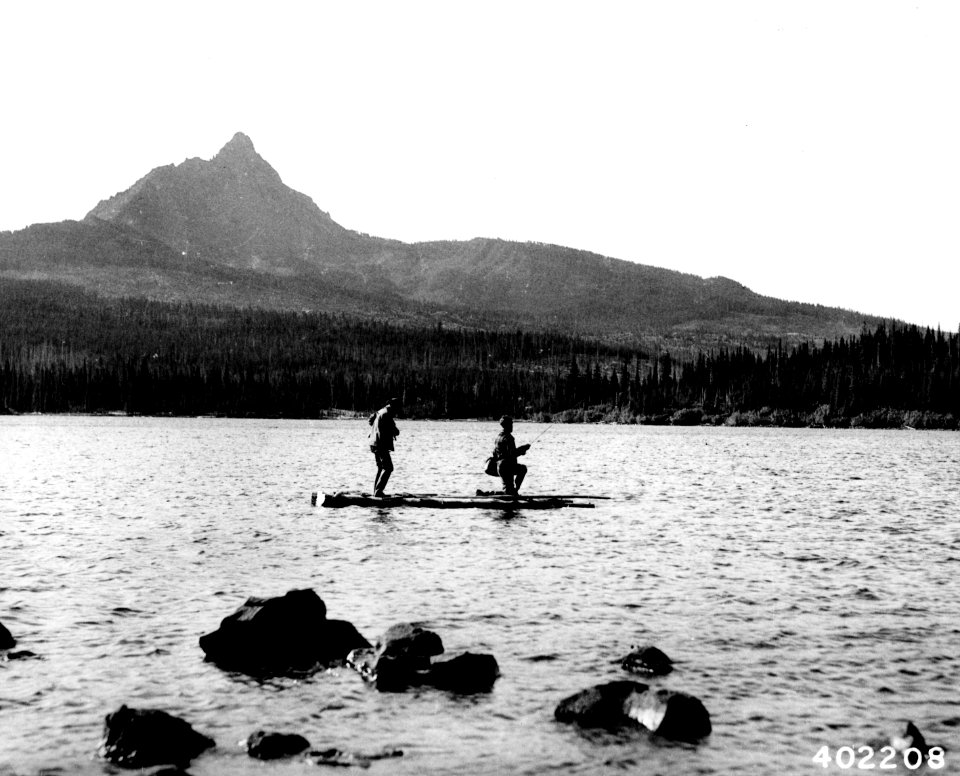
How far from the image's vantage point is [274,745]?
13.3 meters

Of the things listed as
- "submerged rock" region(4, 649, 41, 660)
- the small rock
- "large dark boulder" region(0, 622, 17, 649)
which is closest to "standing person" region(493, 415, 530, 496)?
"large dark boulder" region(0, 622, 17, 649)

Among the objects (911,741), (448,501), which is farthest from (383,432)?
(911,741)

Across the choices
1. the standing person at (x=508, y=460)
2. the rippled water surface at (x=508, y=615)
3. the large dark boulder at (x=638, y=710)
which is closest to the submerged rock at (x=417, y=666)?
the rippled water surface at (x=508, y=615)

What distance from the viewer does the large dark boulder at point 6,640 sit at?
18062 mm

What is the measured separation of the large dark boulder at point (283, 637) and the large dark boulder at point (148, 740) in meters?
3.94

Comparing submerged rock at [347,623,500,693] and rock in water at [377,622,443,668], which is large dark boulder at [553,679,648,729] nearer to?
submerged rock at [347,623,500,693]

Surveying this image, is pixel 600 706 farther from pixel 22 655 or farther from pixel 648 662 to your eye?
pixel 22 655

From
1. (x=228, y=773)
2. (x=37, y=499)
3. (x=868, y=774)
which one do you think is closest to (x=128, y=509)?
(x=37, y=499)

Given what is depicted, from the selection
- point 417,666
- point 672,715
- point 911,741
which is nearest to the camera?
point 911,741

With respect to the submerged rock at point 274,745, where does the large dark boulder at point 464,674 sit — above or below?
above

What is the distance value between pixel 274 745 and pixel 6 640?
7.23 m

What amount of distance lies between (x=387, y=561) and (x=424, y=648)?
36.1 feet

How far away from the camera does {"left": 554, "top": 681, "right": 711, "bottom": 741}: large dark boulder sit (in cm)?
1408

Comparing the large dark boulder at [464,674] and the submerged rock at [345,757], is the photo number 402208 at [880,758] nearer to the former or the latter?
the large dark boulder at [464,674]
